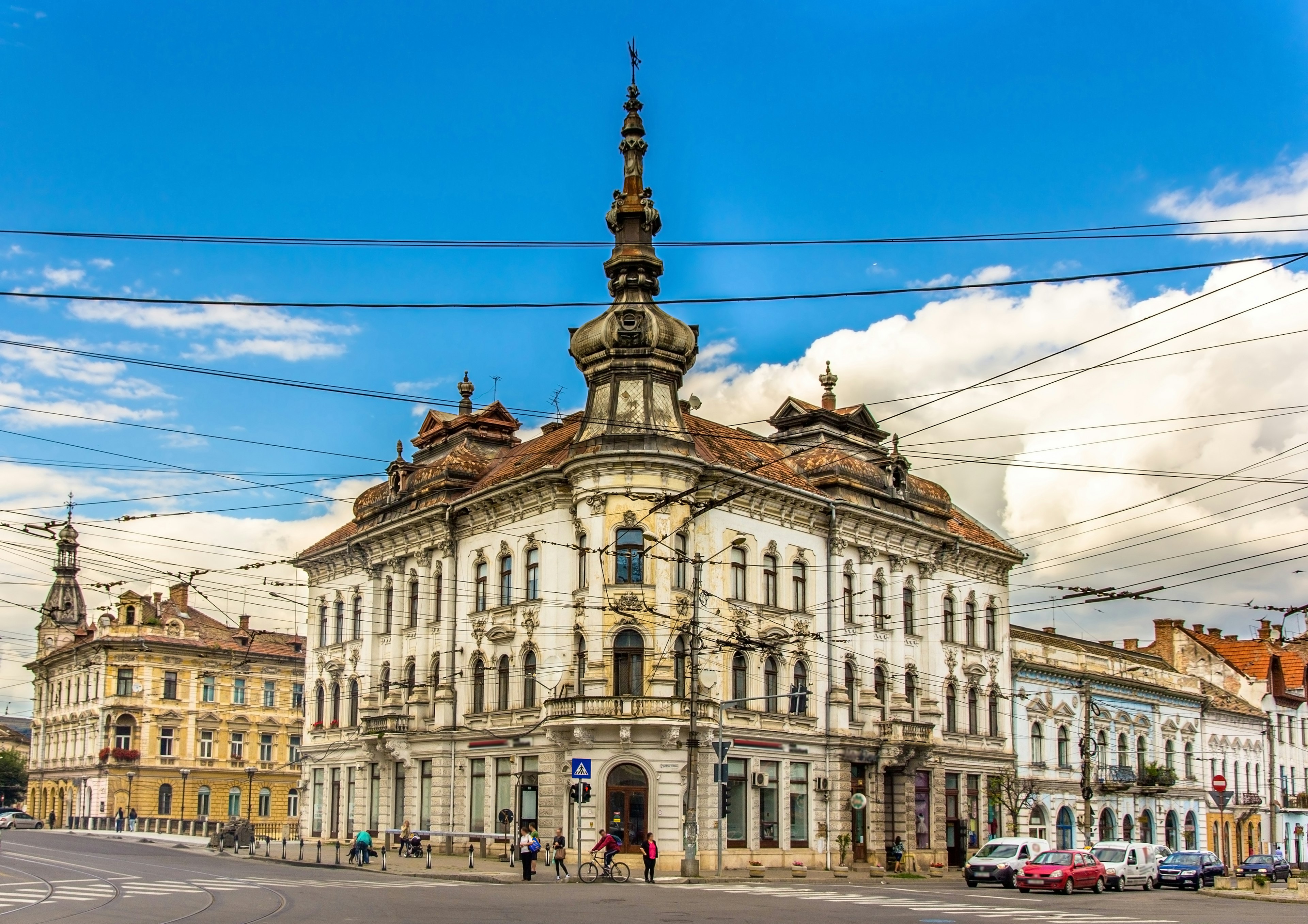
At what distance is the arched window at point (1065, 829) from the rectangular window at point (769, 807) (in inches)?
769

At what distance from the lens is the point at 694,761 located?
38.7m

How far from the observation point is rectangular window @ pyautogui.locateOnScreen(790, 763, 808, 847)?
44094 mm

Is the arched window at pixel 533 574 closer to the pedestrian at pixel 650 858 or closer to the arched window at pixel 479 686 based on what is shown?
the arched window at pixel 479 686

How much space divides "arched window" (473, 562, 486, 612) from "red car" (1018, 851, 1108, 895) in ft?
62.5

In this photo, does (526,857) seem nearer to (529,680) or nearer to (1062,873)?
(529,680)

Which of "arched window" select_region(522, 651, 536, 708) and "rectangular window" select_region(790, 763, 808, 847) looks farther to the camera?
"rectangular window" select_region(790, 763, 808, 847)

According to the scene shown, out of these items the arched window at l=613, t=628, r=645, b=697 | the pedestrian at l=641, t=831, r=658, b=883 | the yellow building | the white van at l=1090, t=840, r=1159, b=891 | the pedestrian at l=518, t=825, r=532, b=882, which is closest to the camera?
the pedestrian at l=518, t=825, r=532, b=882

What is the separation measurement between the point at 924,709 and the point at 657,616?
14.6 m

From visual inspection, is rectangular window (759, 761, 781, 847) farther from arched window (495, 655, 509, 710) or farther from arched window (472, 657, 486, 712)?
arched window (472, 657, 486, 712)

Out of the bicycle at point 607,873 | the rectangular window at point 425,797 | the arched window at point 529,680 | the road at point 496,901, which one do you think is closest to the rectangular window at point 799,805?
the road at point 496,901

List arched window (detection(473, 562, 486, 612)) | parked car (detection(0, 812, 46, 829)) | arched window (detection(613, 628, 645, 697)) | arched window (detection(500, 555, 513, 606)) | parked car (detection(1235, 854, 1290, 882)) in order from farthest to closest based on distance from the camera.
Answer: parked car (detection(0, 812, 46, 829)) → parked car (detection(1235, 854, 1290, 882)) → arched window (detection(473, 562, 486, 612)) → arched window (detection(500, 555, 513, 606)) → arched window (detection(613, 628, 645, 697))

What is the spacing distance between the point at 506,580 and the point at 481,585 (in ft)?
5.29

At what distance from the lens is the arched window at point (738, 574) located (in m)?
43.4

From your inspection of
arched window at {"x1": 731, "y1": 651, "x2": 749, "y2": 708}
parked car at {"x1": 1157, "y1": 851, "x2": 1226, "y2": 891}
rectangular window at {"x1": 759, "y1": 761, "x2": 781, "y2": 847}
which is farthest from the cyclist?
parked car at {"x1": 1157, "y1": 851, "x2": 1226, "y2": 891}
